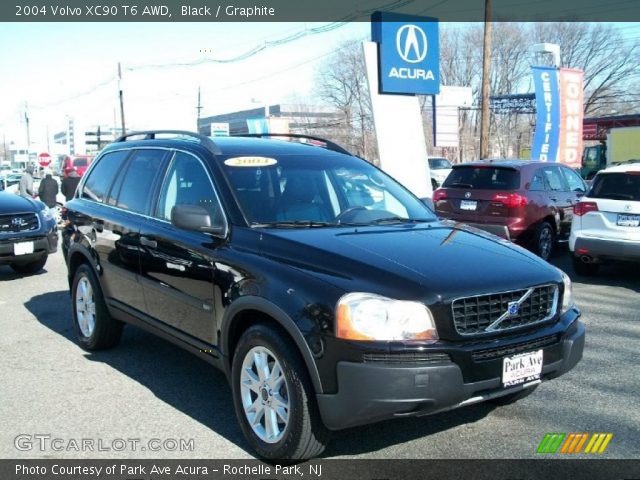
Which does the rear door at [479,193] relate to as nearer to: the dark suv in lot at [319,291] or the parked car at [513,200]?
the parked car at [513,200]

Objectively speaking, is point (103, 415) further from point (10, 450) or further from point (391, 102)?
point (391, 102)

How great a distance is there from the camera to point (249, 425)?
3.68m

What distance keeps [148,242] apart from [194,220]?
0.95 metres

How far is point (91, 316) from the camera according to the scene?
570cm

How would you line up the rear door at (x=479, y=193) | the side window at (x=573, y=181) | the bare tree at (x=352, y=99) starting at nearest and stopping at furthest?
the rear door at (x=479, y=193) → the side window at (x=573, y=181) → the bare tree at (x=352, y=99)

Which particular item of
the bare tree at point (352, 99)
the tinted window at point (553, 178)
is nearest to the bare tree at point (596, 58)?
the bare tree at point (352, 99)

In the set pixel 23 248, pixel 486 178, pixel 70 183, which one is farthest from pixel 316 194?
pixel 70 183

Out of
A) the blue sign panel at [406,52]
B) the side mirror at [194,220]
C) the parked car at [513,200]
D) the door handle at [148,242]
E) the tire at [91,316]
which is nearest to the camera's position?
the side mirror at [194,220]

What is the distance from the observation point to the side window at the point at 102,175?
18.5 feet

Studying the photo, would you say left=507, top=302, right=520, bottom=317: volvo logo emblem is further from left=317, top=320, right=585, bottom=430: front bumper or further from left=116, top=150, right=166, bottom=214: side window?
left=116, top=150, right=166, bottom=214: side window

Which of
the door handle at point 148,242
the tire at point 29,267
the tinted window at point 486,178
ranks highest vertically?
the tinted window at point 486,178

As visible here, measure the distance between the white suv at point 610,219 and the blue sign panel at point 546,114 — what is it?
37.9 ft

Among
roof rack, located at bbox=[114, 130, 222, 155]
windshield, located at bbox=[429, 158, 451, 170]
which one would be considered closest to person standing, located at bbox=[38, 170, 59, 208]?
roof rack, located at bbox=[114, 130, 222, 155]

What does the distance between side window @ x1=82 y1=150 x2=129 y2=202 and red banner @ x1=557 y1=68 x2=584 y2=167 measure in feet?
56.9
